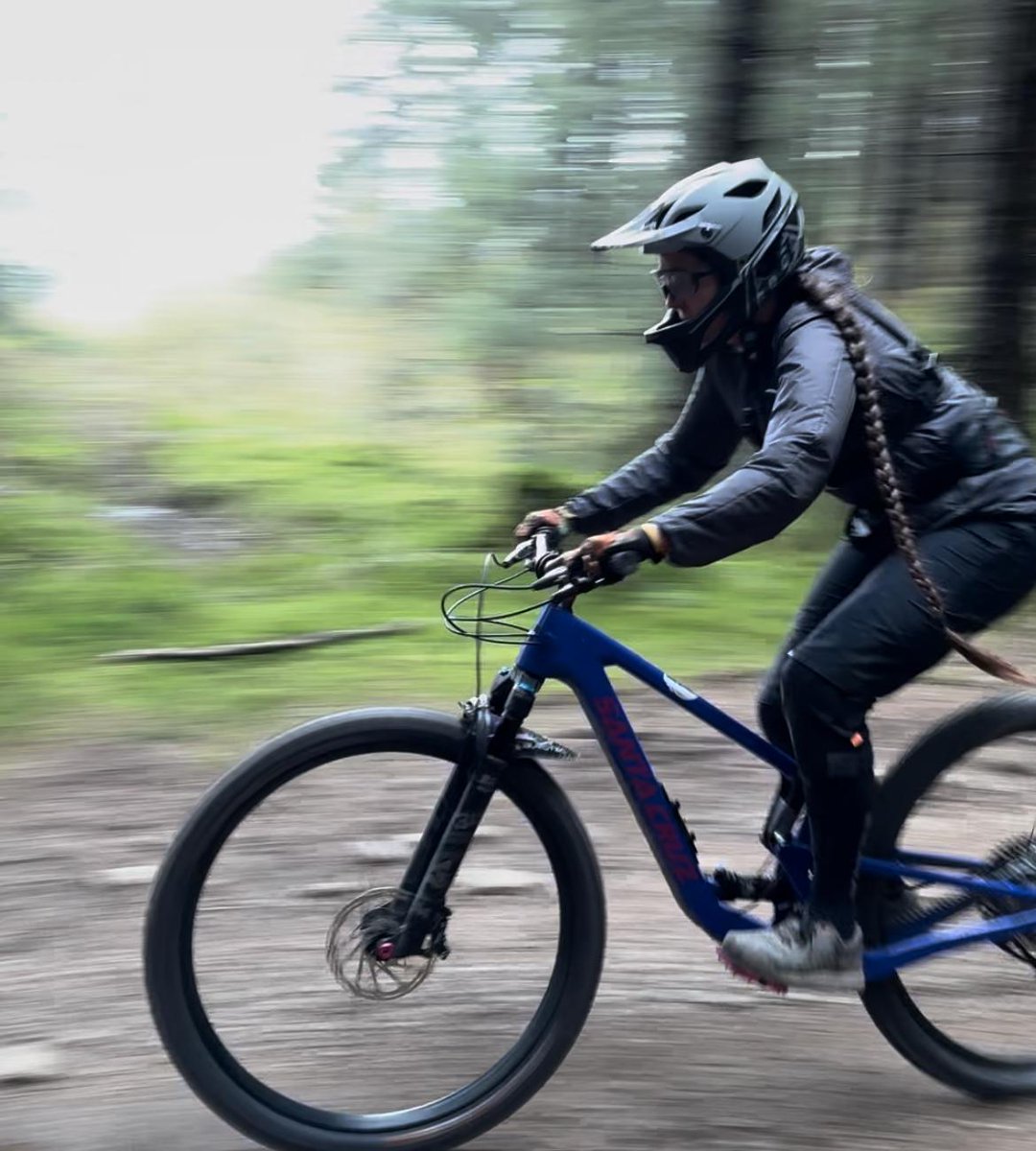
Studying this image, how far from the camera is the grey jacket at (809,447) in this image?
267cm

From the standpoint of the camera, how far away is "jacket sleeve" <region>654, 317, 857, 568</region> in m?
2.66

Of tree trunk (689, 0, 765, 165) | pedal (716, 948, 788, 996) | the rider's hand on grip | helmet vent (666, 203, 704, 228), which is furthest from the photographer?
tree trunk (689, 0, 765, 165)

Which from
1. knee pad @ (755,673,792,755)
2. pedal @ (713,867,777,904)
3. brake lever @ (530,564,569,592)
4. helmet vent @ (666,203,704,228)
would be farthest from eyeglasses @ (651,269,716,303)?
pedal @ (713,867,777,904)

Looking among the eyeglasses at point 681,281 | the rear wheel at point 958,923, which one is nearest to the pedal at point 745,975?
the rear wheel at point 958,923

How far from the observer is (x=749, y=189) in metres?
2.95

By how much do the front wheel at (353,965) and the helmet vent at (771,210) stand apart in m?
1.36

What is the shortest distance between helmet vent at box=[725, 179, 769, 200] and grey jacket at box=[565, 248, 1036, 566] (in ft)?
0.66

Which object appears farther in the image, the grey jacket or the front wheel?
the front wheel

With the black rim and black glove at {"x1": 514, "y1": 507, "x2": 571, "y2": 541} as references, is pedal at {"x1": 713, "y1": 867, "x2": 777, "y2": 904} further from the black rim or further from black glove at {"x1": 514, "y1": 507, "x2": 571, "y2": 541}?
black glove at {"x1": 514, "y1": 507, "x2": 571, "y2": 541}

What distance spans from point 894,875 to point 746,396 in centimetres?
123

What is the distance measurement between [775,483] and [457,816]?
1.03 metres

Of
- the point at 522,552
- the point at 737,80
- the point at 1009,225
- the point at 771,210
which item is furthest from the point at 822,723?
the point at 1009,225

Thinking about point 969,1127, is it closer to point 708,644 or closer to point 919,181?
point 708,644

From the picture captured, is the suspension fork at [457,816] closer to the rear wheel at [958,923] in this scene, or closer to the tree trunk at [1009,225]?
the rear wheel at [958,923]
